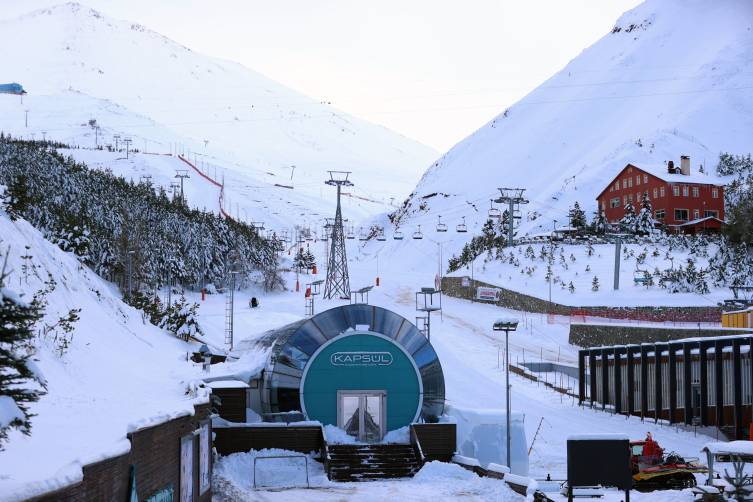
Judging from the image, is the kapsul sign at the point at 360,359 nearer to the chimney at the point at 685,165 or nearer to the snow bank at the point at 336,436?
the snow bank at the point at 336,436

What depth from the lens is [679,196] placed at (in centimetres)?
9531

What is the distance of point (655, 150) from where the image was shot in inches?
5197

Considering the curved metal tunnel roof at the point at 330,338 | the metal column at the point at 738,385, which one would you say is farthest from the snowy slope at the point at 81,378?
the metal column at the point at 738,385

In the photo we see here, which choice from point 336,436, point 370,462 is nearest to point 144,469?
point 370,462

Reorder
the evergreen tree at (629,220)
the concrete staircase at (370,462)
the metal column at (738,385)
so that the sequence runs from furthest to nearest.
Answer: the evergreen tree at (629,220), the metal column at (738,385), the concrete staircase at (370,462)

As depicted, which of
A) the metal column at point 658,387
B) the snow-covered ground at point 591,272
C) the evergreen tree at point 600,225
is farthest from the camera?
the evergreen tree at point 600,225

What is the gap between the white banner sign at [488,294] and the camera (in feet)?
260

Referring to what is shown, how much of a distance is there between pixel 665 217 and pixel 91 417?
87.4m

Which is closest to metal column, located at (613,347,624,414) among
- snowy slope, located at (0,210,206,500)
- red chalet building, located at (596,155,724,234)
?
snowy slope, located at (0,210,206,500)

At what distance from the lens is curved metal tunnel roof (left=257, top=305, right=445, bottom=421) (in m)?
31.6

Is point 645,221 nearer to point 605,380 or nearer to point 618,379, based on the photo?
point 605,380

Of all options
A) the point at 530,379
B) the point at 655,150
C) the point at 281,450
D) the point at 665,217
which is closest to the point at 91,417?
the point at 281,450

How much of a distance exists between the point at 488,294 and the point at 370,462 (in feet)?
171

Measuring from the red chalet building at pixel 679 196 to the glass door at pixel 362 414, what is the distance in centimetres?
6721
